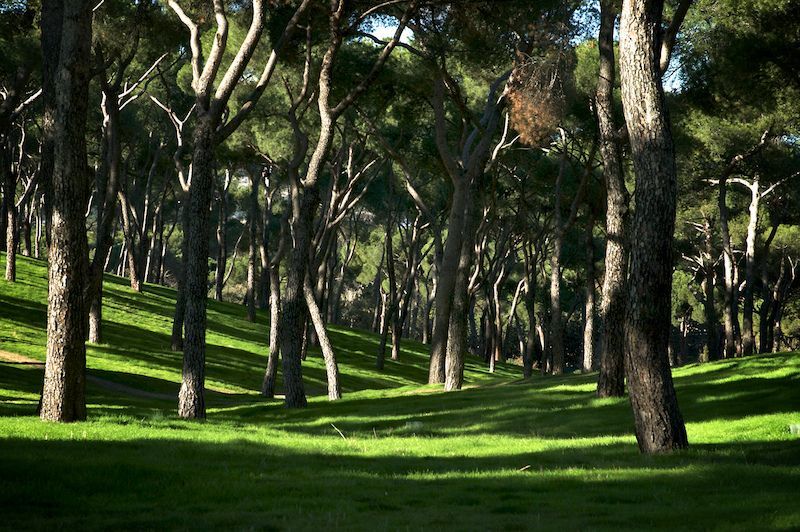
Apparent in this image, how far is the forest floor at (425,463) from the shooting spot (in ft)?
26.7

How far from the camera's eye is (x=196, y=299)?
18641 millimetres

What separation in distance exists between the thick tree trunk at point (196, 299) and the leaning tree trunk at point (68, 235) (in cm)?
339

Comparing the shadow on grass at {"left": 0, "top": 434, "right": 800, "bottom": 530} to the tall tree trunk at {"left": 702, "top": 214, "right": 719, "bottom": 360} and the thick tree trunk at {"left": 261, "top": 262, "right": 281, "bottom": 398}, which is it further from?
the tall tree trunk at {"left": 702, "top": 214, "right": 719, "bottom": 360}

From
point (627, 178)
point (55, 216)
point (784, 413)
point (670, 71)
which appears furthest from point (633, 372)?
point (627, 178)

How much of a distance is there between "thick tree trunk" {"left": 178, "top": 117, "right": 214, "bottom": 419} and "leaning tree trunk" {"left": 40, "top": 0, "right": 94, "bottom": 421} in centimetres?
339

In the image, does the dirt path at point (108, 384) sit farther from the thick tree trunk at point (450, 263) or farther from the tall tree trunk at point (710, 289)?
the tall tree trunk at point (710, 289)

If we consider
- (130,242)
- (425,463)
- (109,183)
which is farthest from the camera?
(130,242)

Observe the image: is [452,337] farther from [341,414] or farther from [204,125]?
[204,125]

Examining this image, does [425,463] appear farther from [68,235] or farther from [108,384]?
[108,384]

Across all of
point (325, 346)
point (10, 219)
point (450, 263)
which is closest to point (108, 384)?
point (325, 346)

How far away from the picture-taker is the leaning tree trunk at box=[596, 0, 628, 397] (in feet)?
63.3

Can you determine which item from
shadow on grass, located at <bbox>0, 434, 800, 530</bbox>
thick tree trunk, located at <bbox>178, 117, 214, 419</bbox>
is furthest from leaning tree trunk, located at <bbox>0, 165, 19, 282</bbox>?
shadow on grass, located at <bbox>0, 434, 800, 530</bbox>

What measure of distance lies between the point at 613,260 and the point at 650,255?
7705mm

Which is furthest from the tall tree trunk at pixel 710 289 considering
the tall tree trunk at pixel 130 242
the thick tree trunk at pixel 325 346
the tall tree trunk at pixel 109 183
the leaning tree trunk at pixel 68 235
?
the leaning tree trunk at pixel 68 235
